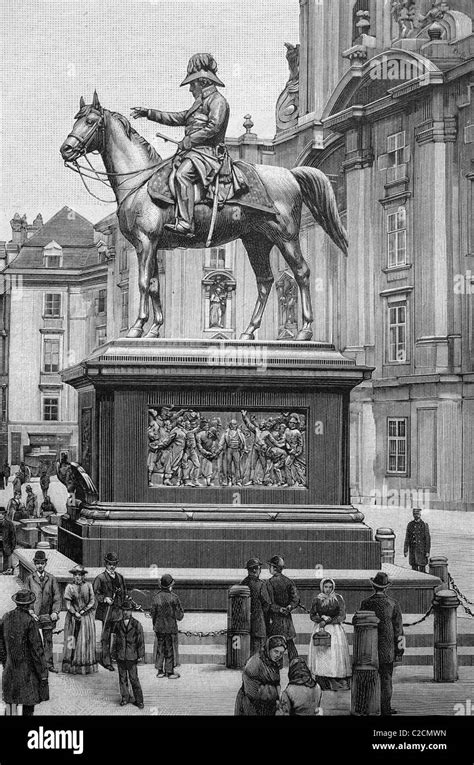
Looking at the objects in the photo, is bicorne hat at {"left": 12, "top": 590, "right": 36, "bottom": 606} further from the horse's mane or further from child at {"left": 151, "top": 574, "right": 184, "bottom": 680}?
the horse's mane

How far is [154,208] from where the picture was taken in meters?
Answer: 14.9

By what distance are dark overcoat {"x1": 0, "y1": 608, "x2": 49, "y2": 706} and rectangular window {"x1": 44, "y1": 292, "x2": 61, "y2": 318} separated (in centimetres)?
3947

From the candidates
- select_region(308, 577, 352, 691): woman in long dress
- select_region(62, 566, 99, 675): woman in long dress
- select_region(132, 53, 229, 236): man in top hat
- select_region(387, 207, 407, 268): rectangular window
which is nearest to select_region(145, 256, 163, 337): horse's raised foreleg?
select_region(132, 53, 229, 236): man in top hat

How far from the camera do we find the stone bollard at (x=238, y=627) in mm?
11570

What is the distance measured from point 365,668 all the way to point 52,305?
40.2 meters

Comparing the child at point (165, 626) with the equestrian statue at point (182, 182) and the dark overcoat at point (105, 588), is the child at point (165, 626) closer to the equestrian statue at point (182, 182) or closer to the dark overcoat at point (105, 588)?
the dark overcoat at point (105, 588)

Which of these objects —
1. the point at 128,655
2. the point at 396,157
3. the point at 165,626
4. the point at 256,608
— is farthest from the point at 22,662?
the point at 396,157

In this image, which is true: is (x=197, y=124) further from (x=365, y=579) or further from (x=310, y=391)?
(x=365, y=579)

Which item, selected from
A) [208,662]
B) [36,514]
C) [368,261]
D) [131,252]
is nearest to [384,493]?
[368,261]

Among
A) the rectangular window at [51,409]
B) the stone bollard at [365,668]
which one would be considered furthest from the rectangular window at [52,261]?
the stone bollard at [365,668]

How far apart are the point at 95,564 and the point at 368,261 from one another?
22.9 metres

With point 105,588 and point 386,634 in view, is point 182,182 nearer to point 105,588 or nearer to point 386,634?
point 105,588

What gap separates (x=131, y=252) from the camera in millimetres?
43781

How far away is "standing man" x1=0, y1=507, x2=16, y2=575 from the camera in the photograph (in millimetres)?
18547
